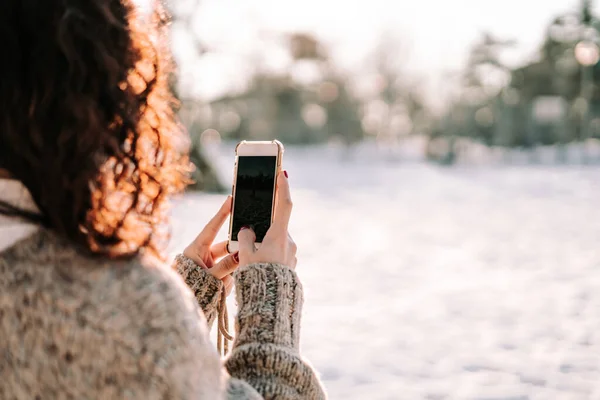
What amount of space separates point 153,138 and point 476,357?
12.5 feet

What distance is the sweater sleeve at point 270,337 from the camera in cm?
136

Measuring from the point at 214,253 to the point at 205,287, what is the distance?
0.15 metres

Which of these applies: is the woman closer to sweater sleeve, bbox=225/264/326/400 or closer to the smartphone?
sweater sleeve, bbox=225/264/326/400

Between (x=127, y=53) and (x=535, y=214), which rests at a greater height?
(x=535, y=214)

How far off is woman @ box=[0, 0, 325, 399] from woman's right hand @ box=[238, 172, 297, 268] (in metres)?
0.43

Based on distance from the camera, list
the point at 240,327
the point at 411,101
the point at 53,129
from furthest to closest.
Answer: the point at 411,101
the point at 240,327
the point at 53,129

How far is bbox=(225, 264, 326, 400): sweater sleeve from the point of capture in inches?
53.4

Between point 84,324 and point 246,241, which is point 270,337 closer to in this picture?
point 246,241

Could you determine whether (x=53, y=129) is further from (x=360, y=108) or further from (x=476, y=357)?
(x=360, y=108)

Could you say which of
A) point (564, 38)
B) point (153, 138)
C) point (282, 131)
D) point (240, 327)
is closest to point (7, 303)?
point (153, 138)

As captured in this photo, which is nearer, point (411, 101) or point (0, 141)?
point (0, 141)

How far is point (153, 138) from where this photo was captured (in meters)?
1.21

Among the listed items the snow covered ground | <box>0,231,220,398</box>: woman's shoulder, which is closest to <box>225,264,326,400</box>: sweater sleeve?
<box>0,231,220,398</box>: woman's shoulder

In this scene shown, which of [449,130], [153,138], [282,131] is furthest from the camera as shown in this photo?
[282,131]
